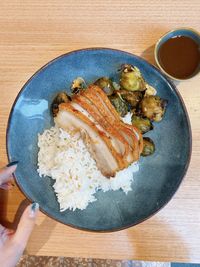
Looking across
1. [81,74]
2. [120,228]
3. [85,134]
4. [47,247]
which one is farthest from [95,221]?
[81,74]

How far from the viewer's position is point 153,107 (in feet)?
4.86

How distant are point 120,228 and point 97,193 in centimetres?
20

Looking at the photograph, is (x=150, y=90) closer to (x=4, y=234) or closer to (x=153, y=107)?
(x=153, y=107)

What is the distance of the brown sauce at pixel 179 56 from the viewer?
1521mm

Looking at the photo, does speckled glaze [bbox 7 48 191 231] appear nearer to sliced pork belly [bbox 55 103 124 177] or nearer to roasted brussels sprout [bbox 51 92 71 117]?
roasted brussels sprout [bbox 51 92 71 117]

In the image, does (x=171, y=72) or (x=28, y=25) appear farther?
(x=28, y=25)

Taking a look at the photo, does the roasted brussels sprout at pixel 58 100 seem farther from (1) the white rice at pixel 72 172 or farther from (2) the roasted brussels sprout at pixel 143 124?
(2) the roasted brussels sprout at pixel 143 124

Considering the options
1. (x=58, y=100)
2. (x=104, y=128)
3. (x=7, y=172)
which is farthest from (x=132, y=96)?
(x=7, y=172)

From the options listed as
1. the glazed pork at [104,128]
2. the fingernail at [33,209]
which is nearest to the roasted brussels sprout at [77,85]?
the glazed pork at [104,128]

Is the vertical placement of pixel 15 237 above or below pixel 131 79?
below

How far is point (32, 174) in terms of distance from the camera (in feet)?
4.95

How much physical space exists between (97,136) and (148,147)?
0.22m

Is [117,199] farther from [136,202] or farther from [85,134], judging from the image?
[85,134]

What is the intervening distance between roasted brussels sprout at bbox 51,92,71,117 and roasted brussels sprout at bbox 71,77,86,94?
5 centimetres
